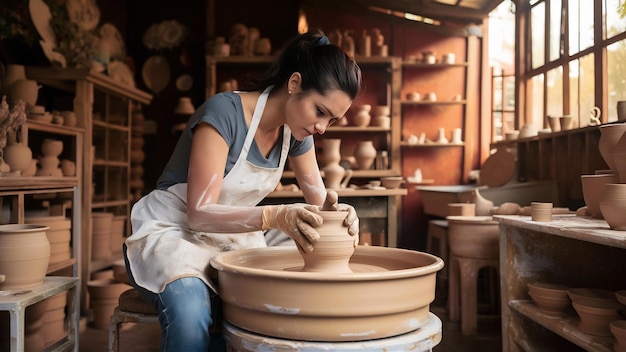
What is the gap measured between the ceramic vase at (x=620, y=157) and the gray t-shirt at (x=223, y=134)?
1598 mm

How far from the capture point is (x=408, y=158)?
6555 millimetres

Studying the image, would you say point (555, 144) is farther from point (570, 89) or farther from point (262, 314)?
point (262, 314)

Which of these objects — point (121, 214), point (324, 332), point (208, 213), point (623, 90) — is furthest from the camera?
point (121, 214)

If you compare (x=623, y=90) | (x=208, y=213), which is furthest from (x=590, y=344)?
(x=623, y=90)

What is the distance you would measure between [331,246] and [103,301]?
2.85m

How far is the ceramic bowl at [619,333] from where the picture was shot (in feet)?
6.93

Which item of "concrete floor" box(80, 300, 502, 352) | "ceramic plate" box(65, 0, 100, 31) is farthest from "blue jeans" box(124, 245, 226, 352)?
"ceramic plate" box(65, 0, 100, 31)

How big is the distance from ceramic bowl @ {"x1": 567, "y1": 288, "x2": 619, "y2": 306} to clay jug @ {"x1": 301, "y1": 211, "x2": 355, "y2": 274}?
4.44 ft

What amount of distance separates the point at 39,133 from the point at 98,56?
114cm

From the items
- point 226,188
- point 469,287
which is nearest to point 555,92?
point 469,287

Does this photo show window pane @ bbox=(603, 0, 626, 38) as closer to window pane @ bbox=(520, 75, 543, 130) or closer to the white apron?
window pane @ bbox=(520, 75, 543, 130)

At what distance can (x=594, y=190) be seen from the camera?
2.85 meters

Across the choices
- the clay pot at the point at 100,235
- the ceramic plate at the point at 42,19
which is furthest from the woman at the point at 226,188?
the ceramic plate at the point at 42,19

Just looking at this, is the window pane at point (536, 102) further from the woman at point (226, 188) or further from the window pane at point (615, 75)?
the woman at point (226, 188)
